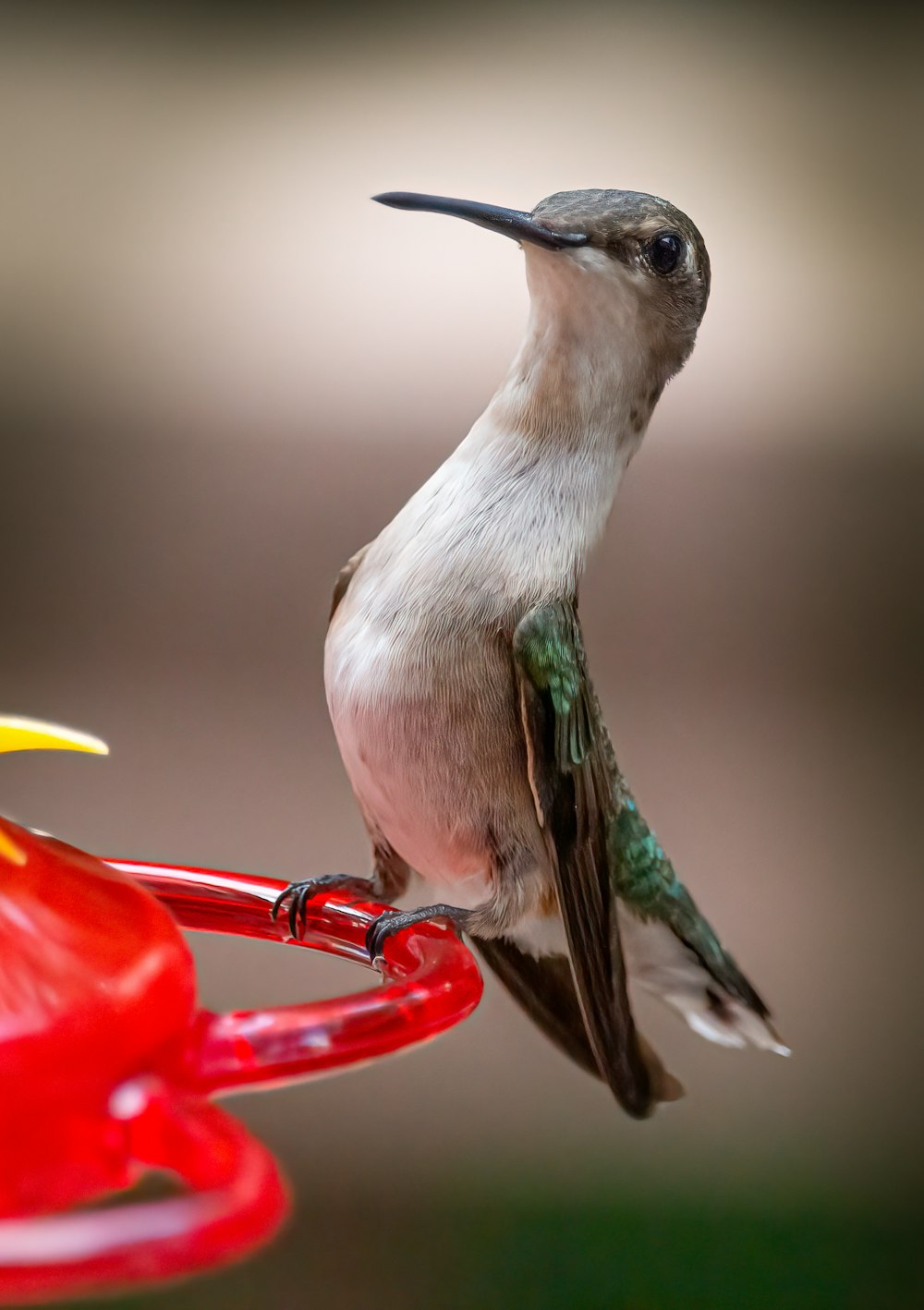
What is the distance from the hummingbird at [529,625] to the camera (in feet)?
2.79

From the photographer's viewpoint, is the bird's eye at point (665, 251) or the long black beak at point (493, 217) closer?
the long black beak at point (493, 217)

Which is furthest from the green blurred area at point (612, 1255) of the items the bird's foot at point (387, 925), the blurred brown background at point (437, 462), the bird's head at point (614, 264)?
the bird's head at point (614, 264)

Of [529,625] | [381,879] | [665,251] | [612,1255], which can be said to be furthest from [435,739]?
[612,1255]

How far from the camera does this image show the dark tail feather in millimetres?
1030

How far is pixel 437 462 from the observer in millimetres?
2439

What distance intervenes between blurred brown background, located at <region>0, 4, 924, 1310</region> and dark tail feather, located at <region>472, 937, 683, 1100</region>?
116 cm

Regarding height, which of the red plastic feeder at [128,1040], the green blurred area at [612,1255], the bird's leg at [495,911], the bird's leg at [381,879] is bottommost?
the green blurred area at [612,1255]

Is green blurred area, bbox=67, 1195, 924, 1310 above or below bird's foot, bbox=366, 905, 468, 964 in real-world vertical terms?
below

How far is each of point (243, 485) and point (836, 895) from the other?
4.46 feet

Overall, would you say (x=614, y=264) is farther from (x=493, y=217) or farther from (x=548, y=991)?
(x=548, y=991)

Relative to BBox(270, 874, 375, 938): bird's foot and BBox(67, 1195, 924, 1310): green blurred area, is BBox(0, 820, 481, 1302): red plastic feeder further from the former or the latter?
BBox(67, 1195, 924, 1310): green blurred area

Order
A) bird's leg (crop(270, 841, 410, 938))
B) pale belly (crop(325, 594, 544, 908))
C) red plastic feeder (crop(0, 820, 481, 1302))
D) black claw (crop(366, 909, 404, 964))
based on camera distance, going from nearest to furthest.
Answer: red plastic feeder (crop(0, 820, 481, 1302))
black claw (crop(366, 909, 404, 964))
pale belly (crop(325, 594, 544, 908))
bird's leg (crop(270, 841, 410, 938))

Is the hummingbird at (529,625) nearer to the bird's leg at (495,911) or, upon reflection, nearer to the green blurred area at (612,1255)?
the bird's leg at (495,911)

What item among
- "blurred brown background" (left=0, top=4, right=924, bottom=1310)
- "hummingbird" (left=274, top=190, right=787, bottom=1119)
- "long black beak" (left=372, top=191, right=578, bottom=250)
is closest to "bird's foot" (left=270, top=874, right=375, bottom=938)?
"hummingbird" (left=274, top=190, right=787, bottom=1119)
